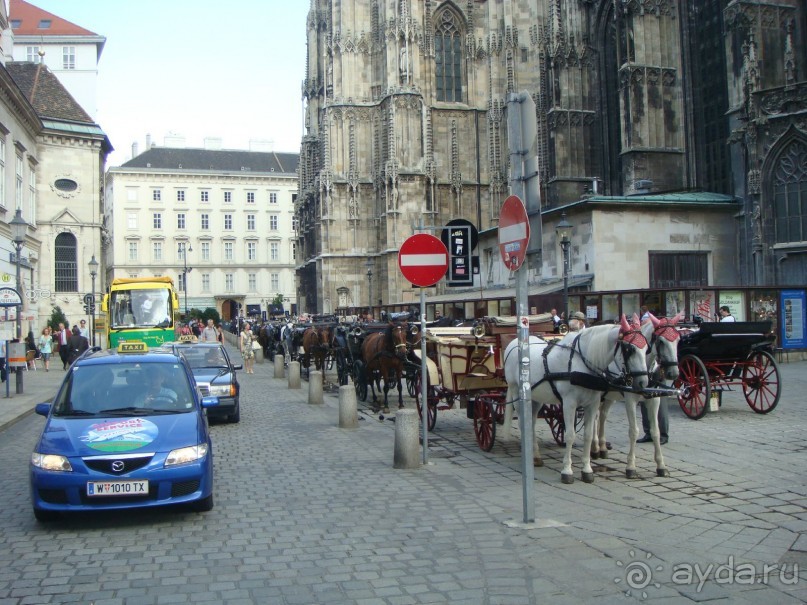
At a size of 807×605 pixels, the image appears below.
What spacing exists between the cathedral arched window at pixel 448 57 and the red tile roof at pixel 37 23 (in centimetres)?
2973

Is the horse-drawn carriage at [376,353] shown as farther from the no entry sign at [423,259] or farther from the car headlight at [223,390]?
the no entry sign at [423,259]

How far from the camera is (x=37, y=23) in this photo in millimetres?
64812

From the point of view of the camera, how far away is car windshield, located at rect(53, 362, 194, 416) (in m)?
7.74

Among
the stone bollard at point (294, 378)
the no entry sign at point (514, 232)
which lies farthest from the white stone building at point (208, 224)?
the no entry sign at point (514, 232)

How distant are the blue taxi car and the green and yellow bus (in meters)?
17.2

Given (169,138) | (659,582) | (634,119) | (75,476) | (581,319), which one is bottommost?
(659,582)

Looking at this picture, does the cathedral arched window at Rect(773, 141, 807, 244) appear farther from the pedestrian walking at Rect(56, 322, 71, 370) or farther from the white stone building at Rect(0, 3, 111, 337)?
the white stone building at Rect(0, 3, 111, 337)

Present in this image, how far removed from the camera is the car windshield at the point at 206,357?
49.0 feet

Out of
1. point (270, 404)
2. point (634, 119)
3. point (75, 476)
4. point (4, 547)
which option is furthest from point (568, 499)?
point (634, 119)

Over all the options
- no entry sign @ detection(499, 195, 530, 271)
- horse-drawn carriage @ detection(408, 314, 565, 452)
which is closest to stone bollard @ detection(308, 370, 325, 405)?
horse-drawn carriage @ detection(408, 314, 565, 452)

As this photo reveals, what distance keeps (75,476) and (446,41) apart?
166 ft

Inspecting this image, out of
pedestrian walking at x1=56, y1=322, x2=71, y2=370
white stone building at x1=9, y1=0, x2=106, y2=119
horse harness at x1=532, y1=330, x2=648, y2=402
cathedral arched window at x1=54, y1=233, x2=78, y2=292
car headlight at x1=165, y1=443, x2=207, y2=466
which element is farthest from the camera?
white stone building at x1=9, y1=0, x2=106, y2=119

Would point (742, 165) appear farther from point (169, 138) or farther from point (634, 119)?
point (169, 138)

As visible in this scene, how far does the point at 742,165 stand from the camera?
27.5m
